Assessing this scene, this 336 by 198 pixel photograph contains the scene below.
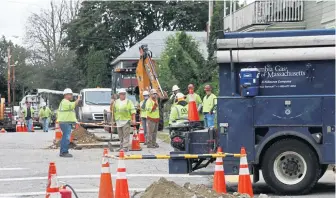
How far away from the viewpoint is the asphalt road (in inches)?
434

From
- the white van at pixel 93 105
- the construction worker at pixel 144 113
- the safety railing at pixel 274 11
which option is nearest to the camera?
the construction worker at pixel 144 113

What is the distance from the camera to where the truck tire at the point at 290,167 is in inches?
399

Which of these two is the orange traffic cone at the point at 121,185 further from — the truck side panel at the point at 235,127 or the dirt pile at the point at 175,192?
the truck side panel at the point at 235,127

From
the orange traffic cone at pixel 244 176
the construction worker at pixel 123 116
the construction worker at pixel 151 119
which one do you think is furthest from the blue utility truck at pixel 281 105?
the construction worker at pixel 151 119

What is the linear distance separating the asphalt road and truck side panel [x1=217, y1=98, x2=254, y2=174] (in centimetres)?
78

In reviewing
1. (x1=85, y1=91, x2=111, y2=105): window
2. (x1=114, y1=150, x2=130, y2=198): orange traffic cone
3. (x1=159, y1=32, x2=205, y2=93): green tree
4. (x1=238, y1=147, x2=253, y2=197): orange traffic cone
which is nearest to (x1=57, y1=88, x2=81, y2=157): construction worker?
(x1=114, y1=150, x2=130, y2=198): orange traffic cone

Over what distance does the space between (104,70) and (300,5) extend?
48588 mm

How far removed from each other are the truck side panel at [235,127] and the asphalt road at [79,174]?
78 cm

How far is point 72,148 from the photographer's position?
1953cm

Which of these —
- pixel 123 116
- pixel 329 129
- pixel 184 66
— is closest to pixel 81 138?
pixel 123 116

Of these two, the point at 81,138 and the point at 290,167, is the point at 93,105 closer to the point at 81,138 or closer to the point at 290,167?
the point at 81,138

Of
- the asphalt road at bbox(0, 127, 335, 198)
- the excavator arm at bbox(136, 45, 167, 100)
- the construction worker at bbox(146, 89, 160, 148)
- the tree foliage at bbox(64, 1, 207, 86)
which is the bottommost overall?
the asphalt road at bbox(0, 127, 335, 198)

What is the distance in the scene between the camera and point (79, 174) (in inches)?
522

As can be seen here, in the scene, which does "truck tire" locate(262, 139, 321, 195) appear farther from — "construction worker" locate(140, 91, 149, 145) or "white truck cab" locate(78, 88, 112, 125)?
"white truck cab" locate(78, 88, 112, 125)
